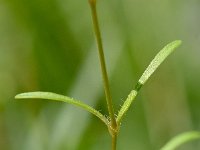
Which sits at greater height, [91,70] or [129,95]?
[129,95]

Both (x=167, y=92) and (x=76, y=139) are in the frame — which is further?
(x=167, y=92)

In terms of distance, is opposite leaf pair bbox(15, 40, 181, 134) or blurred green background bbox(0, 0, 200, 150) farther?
blurred green background bbox(0, 0, 200, 150)

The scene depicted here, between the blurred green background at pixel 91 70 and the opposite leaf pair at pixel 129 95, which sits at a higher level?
the opposite leaf pair at pixel 129 95

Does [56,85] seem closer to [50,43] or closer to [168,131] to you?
[50,43]

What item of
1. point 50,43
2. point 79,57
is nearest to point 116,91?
point 79,57

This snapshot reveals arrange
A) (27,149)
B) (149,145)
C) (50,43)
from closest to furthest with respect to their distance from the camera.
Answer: (27,149) → (149,145) → (50,43)

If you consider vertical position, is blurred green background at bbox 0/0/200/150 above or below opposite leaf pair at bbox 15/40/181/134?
below

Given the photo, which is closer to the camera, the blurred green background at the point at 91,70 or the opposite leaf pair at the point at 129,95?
the opposite leaf pair at the point at 129,95

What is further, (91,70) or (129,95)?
(91,70)
